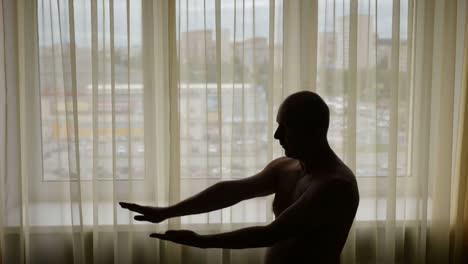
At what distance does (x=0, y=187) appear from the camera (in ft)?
6.23

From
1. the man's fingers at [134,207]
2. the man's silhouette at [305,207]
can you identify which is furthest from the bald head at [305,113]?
the man's fingers at [134,207]

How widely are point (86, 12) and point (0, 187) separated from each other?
70 centimetres

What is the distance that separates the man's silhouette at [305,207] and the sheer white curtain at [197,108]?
650 millimetres

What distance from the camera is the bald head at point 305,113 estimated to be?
117 centimetres

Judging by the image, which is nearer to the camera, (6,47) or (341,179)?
(341,179)

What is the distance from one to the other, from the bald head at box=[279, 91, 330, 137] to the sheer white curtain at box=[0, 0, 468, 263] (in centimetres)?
72

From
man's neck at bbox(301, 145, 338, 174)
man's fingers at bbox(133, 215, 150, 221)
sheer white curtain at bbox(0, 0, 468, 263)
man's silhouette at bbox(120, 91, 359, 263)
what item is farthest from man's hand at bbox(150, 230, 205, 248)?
sheer white curtain at bbox(0, 0, 468, 263)

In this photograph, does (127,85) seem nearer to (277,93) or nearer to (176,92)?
(176,92)

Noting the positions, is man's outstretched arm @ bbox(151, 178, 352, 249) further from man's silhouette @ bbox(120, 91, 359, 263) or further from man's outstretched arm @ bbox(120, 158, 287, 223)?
man's outstretched arm @ bbox(120, 158, 287, 223)

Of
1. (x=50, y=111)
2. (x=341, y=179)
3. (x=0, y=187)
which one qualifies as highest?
(x=50, y=111)

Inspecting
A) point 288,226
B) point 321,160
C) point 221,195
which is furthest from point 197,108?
point 288,226

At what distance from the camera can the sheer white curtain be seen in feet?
6.20

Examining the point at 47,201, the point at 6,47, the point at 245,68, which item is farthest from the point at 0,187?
the point at 245,68

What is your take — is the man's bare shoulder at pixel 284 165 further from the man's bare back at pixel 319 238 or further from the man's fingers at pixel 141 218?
the man's fingers at pixel 141 218
